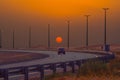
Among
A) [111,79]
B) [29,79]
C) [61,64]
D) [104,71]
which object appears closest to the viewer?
[111,79]

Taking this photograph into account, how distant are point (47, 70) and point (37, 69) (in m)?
2.47

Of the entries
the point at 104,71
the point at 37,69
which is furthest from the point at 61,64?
the point at 104,71

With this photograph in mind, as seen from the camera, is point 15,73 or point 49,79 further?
point 15,73

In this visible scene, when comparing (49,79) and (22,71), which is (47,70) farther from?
(49,79)

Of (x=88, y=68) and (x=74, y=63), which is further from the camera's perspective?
(x=74, y=63)

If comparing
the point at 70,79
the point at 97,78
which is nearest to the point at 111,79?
the point at 97,78

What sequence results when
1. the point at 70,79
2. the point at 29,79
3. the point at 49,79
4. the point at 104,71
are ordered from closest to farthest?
1. the point at 70,79
2. the point at 49,79
3. the point at 104,71
4. the point at 29,79

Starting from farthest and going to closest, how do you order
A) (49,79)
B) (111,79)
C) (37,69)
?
(37,69) → (49,79) → (111,79)

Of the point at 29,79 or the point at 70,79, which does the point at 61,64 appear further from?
the point at 70,79

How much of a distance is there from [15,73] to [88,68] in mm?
3627

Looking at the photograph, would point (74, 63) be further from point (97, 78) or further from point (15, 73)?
point (97, 78)

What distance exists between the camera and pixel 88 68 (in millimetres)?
21516

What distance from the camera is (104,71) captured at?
69.1 feet

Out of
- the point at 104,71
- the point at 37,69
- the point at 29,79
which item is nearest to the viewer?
the point at 104,71
